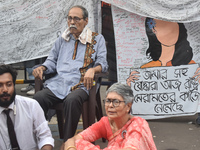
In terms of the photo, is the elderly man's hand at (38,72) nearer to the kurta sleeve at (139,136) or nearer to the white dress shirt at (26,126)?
the white dress shirt at (26,126)

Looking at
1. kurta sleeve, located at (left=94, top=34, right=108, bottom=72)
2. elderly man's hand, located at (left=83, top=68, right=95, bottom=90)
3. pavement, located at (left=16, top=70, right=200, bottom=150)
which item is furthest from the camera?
pavement, located at (left=16, top=70, right=200, bottom=150)

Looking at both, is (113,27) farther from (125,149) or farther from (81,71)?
(125,149)

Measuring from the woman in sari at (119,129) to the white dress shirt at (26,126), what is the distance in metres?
0.23

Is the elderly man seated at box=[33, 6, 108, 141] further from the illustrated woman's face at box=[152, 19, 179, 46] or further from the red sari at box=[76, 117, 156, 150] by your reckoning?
the illustrated woman's face at box=[152, 19, 179, 46]

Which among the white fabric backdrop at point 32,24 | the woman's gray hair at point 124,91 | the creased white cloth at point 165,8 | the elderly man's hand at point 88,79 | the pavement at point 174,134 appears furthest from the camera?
the white fabric backdrop at point 32,24

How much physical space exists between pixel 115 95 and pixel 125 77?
6.87 feet

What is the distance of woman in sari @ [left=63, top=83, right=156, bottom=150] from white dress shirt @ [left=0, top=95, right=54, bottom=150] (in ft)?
0.75

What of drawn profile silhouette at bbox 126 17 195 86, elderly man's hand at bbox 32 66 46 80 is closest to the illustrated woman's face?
drawn profile silhouette at bbox 126 17 195 86

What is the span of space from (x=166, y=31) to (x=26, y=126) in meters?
2.73

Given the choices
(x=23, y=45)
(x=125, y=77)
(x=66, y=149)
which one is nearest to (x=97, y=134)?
(x=66, y=149)

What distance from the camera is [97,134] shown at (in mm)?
2898

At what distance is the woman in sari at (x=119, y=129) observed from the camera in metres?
2.70

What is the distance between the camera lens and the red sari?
8.76 ft

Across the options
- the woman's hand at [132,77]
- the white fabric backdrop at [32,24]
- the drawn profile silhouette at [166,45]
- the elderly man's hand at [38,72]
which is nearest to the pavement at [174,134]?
the woman's hand at [132,77]
